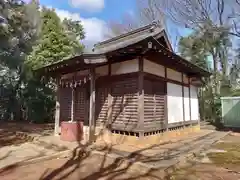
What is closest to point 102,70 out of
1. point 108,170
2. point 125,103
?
point 125,103

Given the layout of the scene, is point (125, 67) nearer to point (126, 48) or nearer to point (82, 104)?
point (126, 48)

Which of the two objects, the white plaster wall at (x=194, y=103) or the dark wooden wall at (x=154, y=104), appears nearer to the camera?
the dark wooden wall at (x=154, y=104)

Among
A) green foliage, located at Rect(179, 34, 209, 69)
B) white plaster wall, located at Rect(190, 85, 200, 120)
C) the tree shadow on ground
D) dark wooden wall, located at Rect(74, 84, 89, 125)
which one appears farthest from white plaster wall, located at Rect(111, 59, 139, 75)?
A: green foliage, located at Rect(179, 34, 209, 69)

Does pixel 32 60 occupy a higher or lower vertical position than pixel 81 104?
higher

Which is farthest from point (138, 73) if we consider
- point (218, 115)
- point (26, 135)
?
point (218, 115)

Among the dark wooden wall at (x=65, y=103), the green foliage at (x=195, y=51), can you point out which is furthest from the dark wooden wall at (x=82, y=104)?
the green foliage at (x=195, y=51)

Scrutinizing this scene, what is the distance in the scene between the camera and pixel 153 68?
7477mm

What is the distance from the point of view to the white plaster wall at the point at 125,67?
687 cm

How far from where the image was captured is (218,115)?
1551 centimetres

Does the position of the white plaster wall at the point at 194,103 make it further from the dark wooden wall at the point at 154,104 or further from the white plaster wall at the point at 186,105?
the dark wooden wall at the point at 154,104

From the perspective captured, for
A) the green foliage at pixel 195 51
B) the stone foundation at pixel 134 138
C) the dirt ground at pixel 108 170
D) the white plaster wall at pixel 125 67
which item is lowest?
the dirt ground at pixel 108 170

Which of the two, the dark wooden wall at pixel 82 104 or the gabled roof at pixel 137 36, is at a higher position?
the gabled roof at pixel 137 36

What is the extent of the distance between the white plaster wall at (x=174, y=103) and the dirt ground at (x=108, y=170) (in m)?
3.27

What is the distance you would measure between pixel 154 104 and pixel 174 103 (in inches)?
67.2
